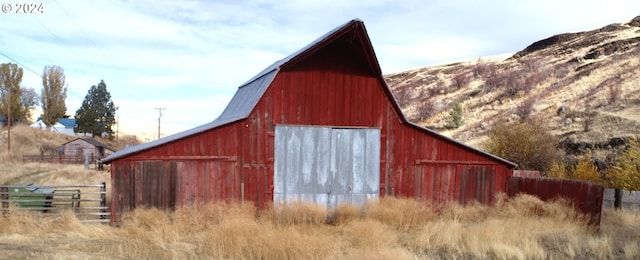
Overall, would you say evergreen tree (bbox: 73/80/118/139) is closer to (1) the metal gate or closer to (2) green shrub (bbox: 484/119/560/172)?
(2) green shrub (bbox: 484/119/560/172)

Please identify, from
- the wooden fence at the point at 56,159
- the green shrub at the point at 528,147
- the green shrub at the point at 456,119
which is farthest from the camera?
the wooden fence at the point at 56,159

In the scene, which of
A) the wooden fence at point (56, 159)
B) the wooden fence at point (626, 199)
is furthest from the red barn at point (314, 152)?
the wooden fence at point (56, 159)

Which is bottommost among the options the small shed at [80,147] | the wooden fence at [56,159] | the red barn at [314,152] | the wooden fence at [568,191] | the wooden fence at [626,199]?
the wooden fence at [56,159]

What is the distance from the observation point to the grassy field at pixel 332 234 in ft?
33.0

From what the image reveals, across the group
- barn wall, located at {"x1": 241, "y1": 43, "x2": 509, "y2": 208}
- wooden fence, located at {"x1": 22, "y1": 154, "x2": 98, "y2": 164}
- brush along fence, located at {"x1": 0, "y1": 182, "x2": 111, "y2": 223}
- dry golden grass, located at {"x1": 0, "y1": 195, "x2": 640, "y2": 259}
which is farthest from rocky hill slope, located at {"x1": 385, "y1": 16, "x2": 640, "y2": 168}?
wooden fence, located at {"x1": 22, "y1": 154, "x2": 98, "y2": 164}

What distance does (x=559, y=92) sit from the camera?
4434 centimetres

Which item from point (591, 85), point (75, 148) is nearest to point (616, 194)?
point (591, 85)

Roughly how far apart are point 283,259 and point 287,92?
6.13m

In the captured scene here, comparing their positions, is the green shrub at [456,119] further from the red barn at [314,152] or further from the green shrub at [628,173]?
the red barn at [314,152]

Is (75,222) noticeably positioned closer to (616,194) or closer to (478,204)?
(478,204)

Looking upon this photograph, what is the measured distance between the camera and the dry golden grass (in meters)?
10.1

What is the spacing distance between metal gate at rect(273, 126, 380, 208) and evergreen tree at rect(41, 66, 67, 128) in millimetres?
90059

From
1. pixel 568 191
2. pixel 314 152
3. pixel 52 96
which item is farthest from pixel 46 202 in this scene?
pixel 52 96

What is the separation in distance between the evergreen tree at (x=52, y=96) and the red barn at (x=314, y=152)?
8921cm
